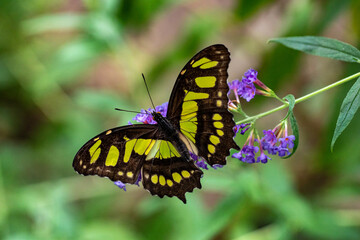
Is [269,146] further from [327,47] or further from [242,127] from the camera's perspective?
[327,47]

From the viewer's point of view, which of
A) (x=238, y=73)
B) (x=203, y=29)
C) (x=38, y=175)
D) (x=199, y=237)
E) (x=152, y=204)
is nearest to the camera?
(x=199, y=237)

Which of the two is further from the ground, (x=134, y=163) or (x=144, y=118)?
(x=144, y=118)

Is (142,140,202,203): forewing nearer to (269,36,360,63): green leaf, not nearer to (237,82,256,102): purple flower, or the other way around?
(237,82,256,102): purple flower

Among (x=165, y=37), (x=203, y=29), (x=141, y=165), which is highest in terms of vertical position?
(x=165, y=37)

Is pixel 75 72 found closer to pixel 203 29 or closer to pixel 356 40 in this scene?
pixel 203 29

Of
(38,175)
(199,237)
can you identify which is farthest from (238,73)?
(199,237)

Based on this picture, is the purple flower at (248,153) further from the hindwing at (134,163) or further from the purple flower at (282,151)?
the hindwing at (134,163)

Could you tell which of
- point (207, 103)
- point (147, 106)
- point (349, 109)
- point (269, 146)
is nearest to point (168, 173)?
point (207, 103)
